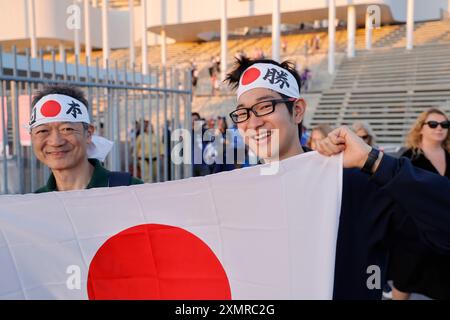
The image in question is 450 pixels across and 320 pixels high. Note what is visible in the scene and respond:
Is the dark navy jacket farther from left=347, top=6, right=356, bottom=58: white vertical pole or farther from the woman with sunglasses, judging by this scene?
left=347, top=6, right=356, bottom=58: white vertical pole

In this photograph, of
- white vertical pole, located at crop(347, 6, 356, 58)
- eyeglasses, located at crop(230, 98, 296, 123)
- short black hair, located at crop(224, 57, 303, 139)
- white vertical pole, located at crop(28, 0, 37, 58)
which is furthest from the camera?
white vertical pole, located at crop(28, 0, 37, 58)

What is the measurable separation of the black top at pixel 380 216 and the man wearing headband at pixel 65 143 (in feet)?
4.50

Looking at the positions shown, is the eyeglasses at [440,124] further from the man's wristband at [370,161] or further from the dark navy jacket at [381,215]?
the man's wristband at [370,161]

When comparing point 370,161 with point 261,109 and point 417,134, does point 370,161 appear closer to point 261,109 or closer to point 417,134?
point 261,109

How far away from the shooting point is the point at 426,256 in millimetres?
3467

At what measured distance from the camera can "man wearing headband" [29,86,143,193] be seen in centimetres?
259

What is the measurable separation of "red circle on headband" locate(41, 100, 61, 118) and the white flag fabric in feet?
1.85

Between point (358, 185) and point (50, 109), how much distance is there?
1.75 metres

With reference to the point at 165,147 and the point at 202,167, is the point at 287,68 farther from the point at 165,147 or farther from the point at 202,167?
the point at 202,167

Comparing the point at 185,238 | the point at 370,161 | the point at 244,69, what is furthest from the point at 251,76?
the point at 185,238

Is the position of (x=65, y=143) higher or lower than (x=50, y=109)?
lower

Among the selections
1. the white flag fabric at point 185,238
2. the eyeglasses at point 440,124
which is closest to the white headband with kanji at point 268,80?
the white flag fabric at point 185,238

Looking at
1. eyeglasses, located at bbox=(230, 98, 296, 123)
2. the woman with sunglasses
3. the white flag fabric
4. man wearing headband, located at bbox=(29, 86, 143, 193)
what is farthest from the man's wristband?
man wearing headband, located at bbox=(29, 86, 143, 193)
